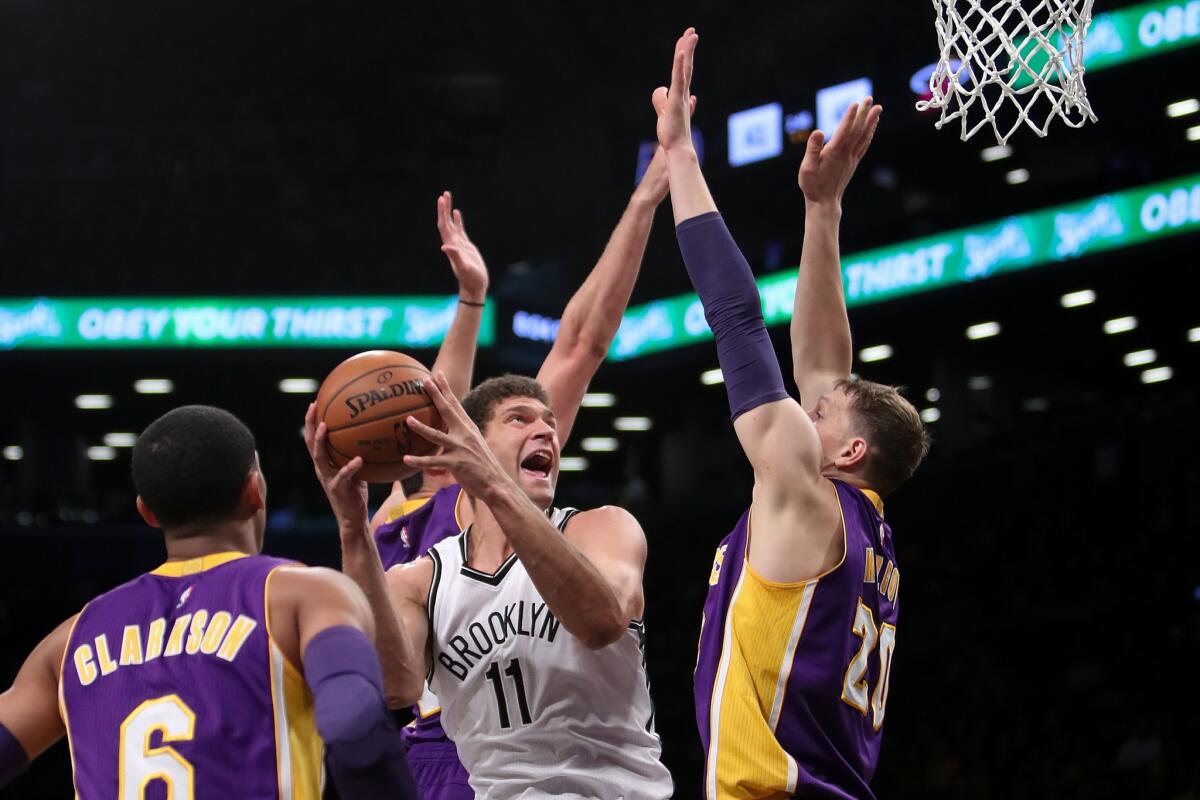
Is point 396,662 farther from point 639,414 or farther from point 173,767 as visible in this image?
point 639,414

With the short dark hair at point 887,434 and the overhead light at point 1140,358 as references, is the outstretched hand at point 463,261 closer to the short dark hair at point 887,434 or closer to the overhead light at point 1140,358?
the short dark hair at point 887,434

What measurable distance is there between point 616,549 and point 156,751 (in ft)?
Answer: 4.34

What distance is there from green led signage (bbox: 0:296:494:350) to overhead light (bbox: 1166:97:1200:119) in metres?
8.55

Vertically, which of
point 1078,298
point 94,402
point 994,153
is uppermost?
point 994,153

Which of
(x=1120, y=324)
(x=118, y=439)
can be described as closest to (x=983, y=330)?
(x=1120, y=324)

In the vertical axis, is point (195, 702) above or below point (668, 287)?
below

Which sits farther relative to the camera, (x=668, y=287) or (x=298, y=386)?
(x=298, y=386)

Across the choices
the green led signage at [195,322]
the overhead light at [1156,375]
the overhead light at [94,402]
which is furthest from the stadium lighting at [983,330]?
the overhead light at [94,402]

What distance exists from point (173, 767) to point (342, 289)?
52.1 ft

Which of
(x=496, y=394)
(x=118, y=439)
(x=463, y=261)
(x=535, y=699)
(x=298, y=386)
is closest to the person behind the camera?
(x=535, y=699)

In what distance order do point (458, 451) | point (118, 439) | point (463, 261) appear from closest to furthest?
point (458, 451) < point (463, 261) < point (118, 439)

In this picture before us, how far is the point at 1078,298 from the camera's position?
1572 cm

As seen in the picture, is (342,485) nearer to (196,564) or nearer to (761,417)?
(196,564)

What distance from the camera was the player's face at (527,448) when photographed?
374 centimetres
